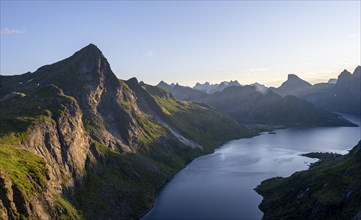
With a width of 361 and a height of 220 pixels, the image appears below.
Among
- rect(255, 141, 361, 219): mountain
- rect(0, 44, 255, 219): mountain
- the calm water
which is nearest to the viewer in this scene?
rect(255, 141, 361, 219): mountain

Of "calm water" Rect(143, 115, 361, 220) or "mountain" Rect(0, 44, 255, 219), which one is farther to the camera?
"calm water" Rect(143, 115, 361, 220)

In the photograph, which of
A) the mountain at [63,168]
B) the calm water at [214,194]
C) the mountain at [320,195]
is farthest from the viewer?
the calm water at [214,194]

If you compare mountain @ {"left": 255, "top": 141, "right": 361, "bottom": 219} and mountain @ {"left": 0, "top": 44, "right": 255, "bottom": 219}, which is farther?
mountain @ {"left": 0, "top": 44, "right": 255, "bottom": 219}

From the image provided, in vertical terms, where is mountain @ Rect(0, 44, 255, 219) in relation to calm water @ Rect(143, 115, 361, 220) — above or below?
above

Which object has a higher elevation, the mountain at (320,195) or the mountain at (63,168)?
the mountain at (63,168)

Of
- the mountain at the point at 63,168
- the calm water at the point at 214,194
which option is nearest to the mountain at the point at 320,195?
the calm water at the point at 214,194

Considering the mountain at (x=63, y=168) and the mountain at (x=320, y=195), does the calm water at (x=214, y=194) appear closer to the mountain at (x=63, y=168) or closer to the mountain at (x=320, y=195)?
the mountain at (x=320, y=195)

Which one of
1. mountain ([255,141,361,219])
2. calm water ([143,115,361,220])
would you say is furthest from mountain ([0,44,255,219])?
mountain ([255,141,361,219])

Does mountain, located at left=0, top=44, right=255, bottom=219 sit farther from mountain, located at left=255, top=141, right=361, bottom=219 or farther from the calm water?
mountain, located at left=255, top=141, right=361, bottom=219

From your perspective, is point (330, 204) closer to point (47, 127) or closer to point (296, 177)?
point (296, 177)

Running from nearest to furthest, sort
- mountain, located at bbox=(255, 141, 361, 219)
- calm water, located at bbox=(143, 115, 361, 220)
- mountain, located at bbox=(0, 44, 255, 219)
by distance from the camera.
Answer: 1. mountain, located at bbox=(255, 141, 361, 219)
2. mountain, located at bbox=(0, 44, 255, 219)
3. calm water, located at bbox=(143, 115, 361, 220)
